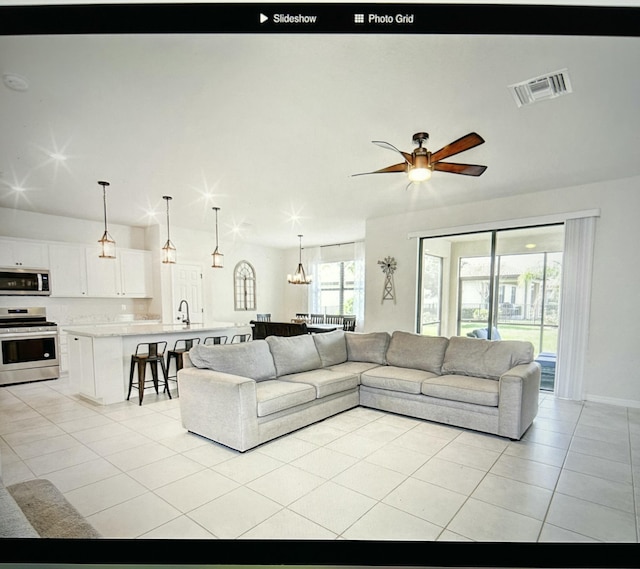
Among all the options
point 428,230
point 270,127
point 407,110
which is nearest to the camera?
point 407,110

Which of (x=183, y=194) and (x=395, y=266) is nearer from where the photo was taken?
(x=183, y=194)

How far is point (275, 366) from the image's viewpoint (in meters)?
3.28

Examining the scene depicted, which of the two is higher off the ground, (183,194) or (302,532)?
(183,194)

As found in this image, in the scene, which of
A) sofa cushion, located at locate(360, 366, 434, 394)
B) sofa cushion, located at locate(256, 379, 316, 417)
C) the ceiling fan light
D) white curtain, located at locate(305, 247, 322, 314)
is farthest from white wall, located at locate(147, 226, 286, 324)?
the ceiling fan light

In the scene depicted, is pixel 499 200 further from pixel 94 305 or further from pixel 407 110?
pixel 94 305

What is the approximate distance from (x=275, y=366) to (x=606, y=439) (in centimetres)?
292

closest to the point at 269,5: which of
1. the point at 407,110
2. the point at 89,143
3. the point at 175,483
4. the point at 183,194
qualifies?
the point at 407,110

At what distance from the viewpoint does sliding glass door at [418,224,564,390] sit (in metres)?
4.31

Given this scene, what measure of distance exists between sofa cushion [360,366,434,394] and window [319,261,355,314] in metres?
4.84

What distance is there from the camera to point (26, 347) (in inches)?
174

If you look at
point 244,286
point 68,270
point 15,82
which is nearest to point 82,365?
point 68,270

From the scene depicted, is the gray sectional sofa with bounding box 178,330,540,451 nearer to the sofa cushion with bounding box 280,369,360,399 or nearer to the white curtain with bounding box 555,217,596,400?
the sofa cushion with bounding box 280,369,360,399

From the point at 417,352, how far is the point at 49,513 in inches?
131

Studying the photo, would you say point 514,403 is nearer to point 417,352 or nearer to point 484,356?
point 484,356
